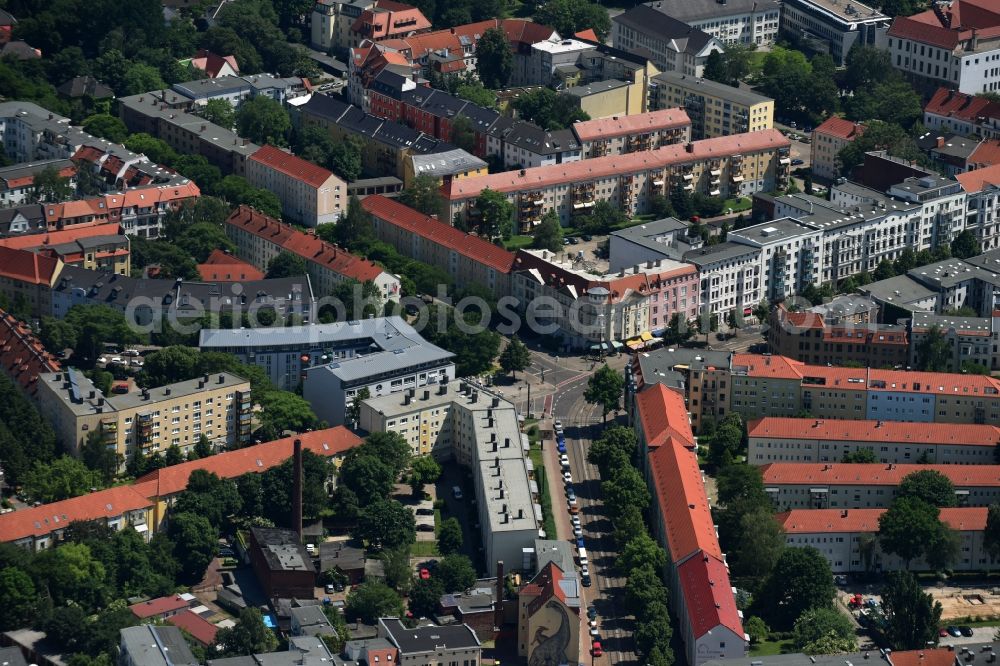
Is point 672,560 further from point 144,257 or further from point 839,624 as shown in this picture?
point 144,257

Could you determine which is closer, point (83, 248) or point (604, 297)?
point (604, 297)

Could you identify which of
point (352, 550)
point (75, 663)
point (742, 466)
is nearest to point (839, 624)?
point (742, 466)

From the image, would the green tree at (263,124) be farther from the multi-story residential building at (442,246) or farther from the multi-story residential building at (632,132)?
the multi-story residential building at (632,132)

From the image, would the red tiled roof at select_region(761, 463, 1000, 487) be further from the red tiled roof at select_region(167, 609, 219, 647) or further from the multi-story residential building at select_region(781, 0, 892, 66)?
the multi-story residential building at select_region(781, 0, 892, 66)

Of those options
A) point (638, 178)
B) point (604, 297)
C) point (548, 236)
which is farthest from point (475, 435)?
point (638, 178)

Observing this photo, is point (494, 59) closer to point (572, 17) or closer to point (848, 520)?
point (572, 17)

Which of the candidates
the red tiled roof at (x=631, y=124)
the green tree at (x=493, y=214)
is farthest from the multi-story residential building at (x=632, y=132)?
the green tree at (x=493, y=214)

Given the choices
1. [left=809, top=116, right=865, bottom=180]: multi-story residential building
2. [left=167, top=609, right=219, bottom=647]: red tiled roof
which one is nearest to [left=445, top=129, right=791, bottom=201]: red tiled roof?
[left=809, top=116, right=865, bottom=180]: multi-story residential building
